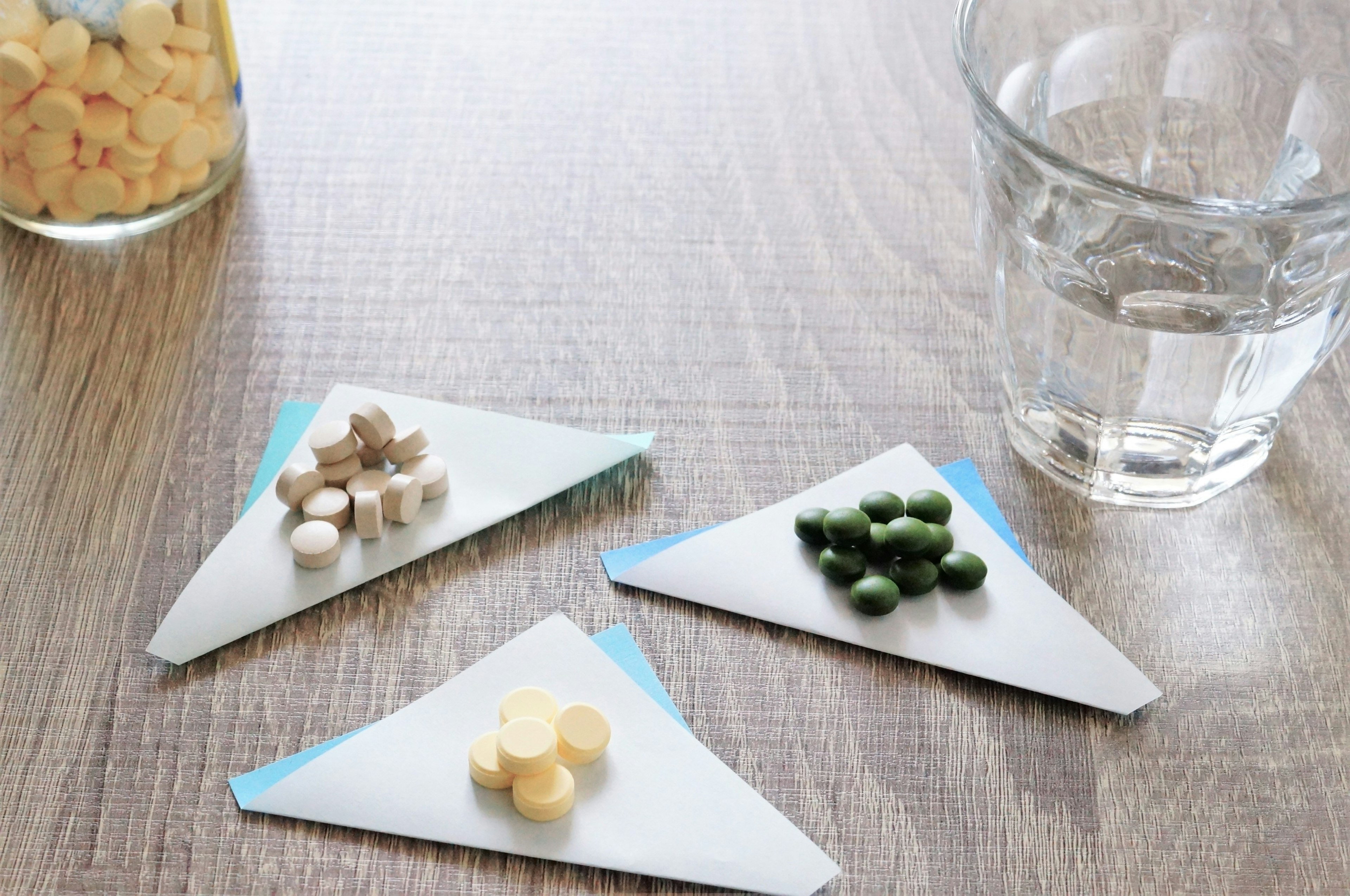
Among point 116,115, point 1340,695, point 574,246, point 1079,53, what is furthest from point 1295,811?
point 116,115

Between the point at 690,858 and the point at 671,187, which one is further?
the point at 671,187

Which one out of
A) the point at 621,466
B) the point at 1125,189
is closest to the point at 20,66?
the point at 621,466

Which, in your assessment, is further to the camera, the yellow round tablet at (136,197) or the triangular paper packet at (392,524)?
the yellow round tablet at (136,197)

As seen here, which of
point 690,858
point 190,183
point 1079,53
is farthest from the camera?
point 190,183

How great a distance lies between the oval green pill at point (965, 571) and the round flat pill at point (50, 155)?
2.04 ft

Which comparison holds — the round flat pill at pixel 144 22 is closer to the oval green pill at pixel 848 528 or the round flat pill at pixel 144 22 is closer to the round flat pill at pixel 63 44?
the round flat pill at pixel 63 44

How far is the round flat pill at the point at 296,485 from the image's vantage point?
0.70m

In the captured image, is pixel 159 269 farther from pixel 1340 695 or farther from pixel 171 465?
pixel 1340 695

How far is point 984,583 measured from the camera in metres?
0.68

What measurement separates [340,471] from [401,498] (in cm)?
5

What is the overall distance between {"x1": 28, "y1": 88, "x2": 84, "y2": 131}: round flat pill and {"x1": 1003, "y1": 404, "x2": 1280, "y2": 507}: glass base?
0.63 meters

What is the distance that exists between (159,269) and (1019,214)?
578mm

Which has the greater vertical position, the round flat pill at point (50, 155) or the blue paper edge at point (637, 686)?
the round flat pill at point (50, 155)

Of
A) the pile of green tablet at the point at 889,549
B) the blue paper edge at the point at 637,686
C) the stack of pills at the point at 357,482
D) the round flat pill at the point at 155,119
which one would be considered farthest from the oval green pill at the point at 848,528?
the round flat pill at the point at 155,119
